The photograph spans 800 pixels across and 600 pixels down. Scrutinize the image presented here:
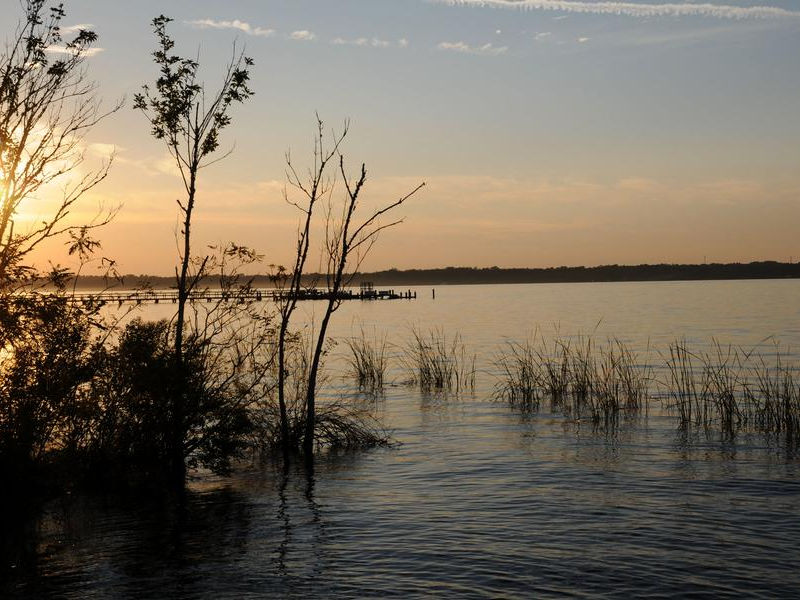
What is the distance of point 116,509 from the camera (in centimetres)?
1437

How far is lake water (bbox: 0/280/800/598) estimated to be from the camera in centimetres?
1045

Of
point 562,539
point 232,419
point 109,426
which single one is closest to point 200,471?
point 232,419

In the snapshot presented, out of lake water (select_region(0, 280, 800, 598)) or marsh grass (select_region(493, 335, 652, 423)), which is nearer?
lake water (select_region(0, 280, 800, 598))

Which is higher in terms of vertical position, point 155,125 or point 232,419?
point 155,125

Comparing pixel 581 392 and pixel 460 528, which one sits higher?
pixel 581 392

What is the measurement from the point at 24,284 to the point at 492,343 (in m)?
45.9

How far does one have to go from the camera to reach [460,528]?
13086 millimetres

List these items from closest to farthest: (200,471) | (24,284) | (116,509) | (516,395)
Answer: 1. (24,284)
2. (116,509)
3. (200,471)
4. (516,395)

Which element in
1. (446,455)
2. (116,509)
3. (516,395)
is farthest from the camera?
(516,395)

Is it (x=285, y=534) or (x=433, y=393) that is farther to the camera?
(x=433, y=393)

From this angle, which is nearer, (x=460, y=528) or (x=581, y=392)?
(x=460, y=528)

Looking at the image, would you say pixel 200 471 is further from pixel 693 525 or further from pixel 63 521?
pixel 693 525

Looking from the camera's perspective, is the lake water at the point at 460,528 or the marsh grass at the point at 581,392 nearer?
the lake water at the point at 460,528

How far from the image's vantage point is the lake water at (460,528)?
10.4 m
